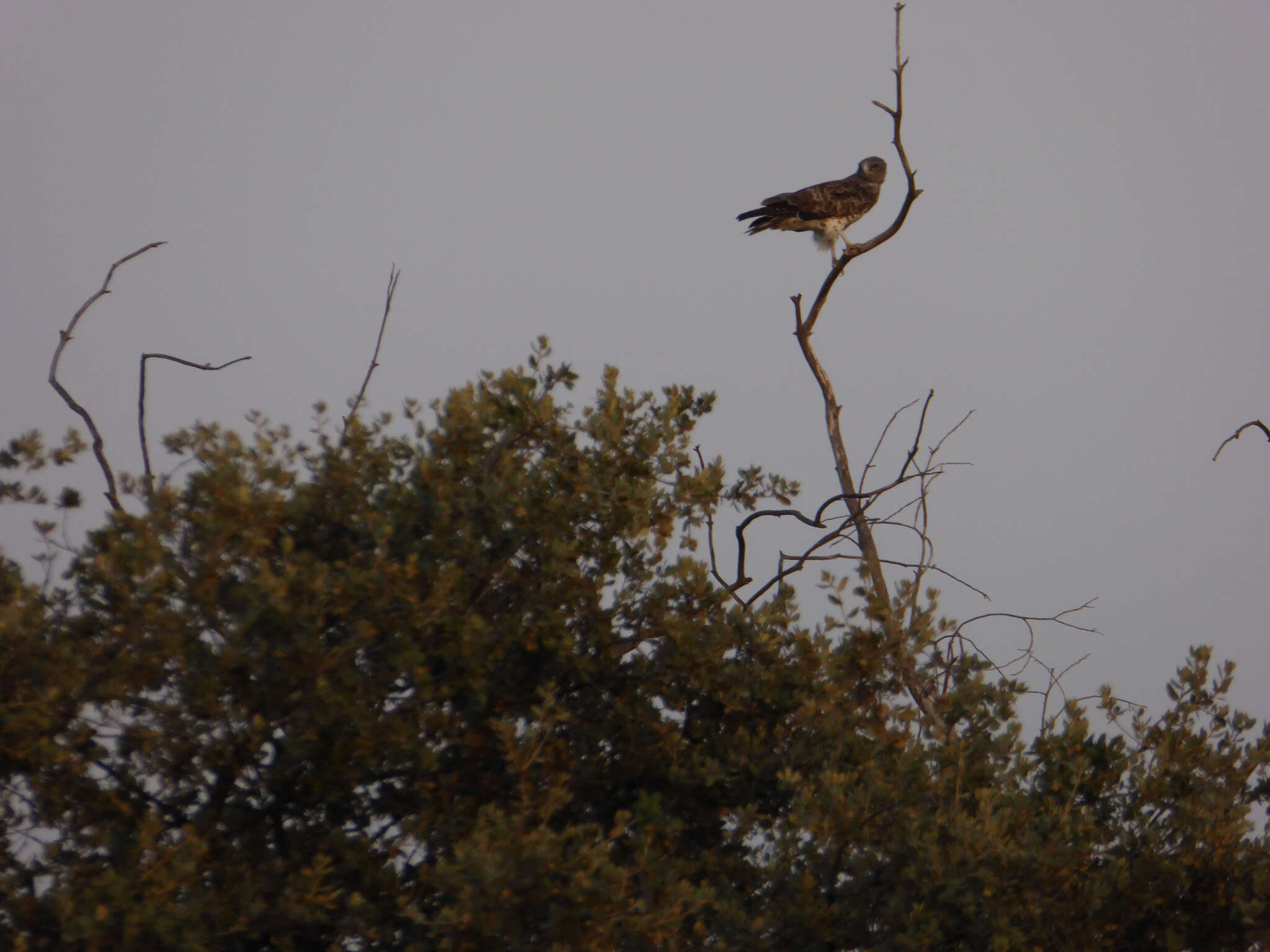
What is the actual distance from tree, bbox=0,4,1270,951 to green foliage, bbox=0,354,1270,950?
0.01 m

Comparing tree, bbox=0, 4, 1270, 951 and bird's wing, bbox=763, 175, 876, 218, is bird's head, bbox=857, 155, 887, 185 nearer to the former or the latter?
bird's wing, bbox=763, 175, 876, 218

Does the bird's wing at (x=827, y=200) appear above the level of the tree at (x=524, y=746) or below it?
above

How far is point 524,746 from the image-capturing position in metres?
3.85

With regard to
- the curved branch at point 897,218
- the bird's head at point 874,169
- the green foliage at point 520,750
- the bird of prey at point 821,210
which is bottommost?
the green foliage at point 520,750

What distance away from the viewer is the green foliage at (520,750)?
3574mm

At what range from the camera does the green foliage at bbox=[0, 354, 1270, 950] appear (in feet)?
11.7

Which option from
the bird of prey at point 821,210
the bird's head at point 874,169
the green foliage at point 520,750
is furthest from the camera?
the bird's head at point 874,169

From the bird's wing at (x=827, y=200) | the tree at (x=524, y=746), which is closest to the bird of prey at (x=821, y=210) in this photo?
the bird's wing at (x=827, y=200)

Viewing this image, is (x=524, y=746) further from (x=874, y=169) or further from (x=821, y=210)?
(x=874, y=169)

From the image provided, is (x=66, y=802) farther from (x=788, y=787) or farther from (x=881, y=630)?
(x=881, y=630)

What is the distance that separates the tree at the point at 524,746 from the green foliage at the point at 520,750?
0.6 inches

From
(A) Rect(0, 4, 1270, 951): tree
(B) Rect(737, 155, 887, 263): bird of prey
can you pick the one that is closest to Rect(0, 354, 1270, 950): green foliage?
(A) Rect(0, 4, 1270, 951): tree

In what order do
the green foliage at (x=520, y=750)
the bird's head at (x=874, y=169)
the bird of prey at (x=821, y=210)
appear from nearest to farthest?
the green foliage at (x=520, y=750)
the bird of prey at (x=821, y=210)
the bird's head at (x=874, y=169)

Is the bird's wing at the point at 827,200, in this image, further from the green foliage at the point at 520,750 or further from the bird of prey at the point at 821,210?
the green foliage at the point at 520,750
